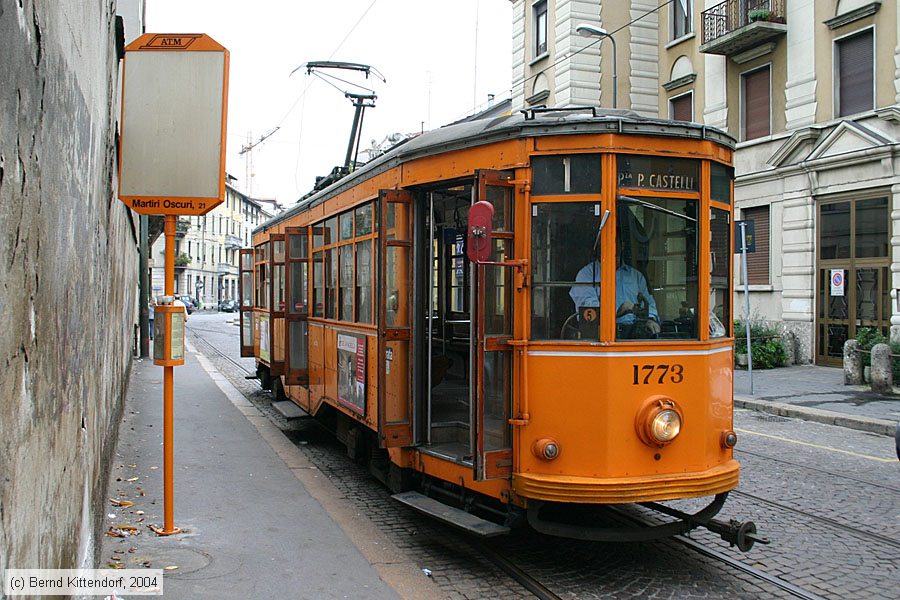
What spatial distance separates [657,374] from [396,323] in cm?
217

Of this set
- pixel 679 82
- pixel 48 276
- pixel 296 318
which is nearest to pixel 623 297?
pixel 48 276

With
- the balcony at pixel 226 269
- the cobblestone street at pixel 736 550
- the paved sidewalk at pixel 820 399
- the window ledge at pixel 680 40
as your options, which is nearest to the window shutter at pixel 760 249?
the paved sidewalk at pixel 820 399

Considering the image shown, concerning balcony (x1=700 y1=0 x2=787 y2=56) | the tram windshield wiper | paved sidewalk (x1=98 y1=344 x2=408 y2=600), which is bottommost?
paved sidewalk (x1=98 y1=344 x2=408 y2=600)

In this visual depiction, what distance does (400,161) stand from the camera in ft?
20.9

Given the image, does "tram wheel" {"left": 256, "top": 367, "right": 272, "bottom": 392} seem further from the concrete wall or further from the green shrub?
the green shrub

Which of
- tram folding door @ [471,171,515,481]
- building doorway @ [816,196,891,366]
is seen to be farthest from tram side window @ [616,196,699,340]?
building doorway @ [816,196,891,366]

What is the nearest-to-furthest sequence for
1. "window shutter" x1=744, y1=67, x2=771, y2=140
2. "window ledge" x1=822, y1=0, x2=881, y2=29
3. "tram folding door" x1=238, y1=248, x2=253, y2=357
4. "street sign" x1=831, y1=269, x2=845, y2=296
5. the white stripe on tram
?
the white stripe on tram < "tram folding door" x1=238, y1=248, x2=253, y2=357 < "window ledge" x1=822, y1=0, x2=881, y2=29 < "street sign" x1=831, y1=269, x2=845, y2=296 < "window shutter" x1=744, y1=67, x2=771, y2=140

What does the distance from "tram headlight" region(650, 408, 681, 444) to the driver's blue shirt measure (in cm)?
63

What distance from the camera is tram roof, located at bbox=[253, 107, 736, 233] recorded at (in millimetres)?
5129

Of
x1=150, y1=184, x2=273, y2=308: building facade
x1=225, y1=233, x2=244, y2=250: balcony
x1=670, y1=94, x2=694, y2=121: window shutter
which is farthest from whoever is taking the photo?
x1=225, y1=233, x2=244, y2=250: balcony

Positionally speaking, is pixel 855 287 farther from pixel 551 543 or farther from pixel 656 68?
pixel 551 543

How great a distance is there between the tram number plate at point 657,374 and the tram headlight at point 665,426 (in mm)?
205

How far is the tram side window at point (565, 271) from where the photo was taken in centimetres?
512

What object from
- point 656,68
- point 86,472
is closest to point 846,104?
point 656,68
